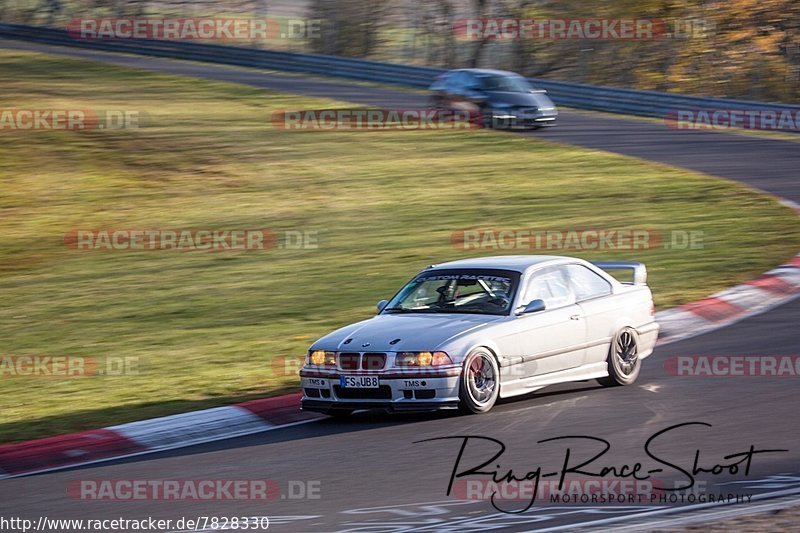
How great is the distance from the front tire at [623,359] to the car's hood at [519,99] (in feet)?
61.4

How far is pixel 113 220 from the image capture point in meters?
21.1

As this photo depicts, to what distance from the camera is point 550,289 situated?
10.9 m

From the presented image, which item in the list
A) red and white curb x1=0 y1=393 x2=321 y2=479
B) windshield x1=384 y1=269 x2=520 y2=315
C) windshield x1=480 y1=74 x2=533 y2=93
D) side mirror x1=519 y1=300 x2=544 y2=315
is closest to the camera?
red and white curb x1=0 y1=393 x2=321 y2=479

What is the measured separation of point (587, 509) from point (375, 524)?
1.22m

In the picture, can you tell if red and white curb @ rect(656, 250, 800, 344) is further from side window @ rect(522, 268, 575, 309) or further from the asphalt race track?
side window @ rect(522, 268, 575, 309)

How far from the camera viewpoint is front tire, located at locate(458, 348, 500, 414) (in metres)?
9.70

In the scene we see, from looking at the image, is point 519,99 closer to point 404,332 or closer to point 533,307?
point 533,307

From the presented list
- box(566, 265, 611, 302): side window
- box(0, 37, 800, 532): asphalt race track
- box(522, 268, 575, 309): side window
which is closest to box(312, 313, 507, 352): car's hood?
box(522, 268, 575, 309): side window

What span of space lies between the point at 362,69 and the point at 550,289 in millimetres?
29483

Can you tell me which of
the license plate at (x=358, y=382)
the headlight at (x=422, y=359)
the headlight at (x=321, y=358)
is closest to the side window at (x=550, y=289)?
the headlight at (x=422, y=359)

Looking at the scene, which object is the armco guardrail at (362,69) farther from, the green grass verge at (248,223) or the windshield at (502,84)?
the green grass verge at (248,223)

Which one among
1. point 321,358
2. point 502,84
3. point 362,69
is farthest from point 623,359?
point 362,69

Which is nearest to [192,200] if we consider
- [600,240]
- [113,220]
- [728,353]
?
[113,220]

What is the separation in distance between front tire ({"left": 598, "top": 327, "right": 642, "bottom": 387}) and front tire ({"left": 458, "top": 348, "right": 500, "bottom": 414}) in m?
1.46
